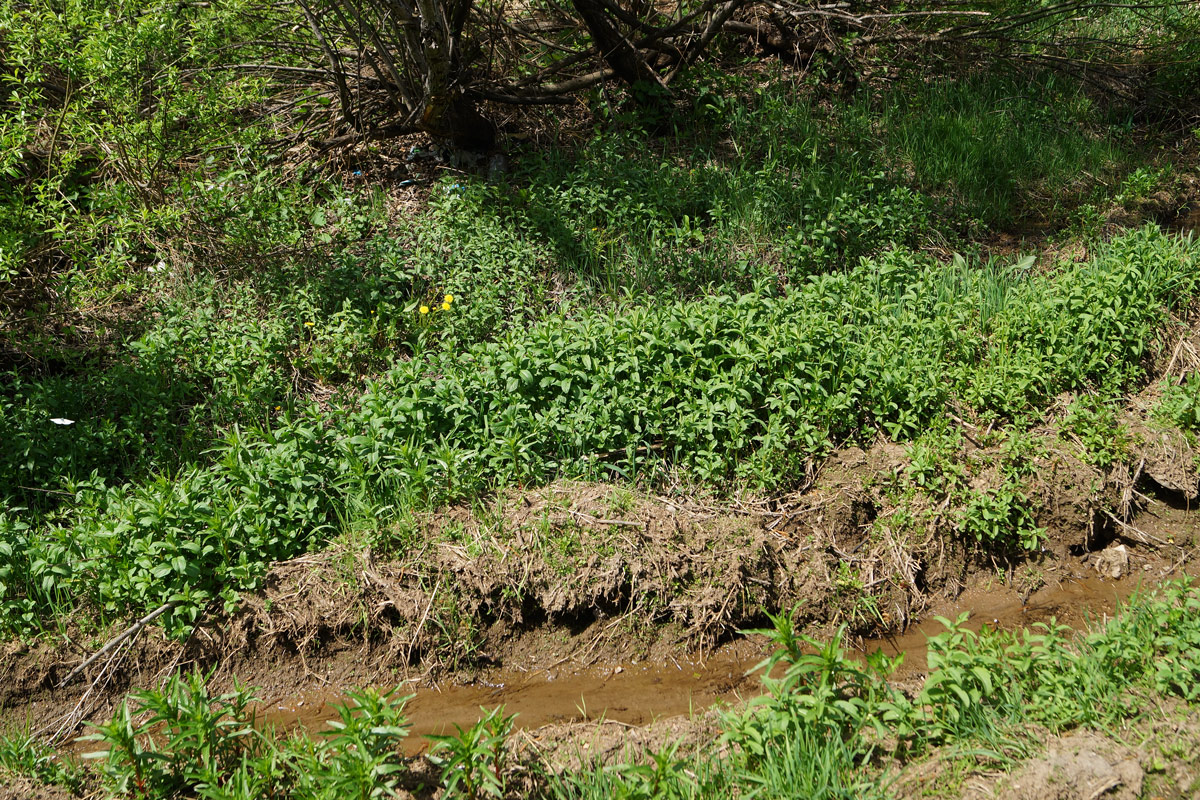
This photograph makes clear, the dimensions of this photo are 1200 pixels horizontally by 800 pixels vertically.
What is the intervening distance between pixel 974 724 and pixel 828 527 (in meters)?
1.47

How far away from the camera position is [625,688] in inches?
159

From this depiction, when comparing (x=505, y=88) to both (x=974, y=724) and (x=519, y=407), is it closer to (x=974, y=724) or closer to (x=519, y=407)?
(x=519, y=407)

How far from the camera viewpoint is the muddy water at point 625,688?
389 centimetres

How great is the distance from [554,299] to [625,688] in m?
2.75

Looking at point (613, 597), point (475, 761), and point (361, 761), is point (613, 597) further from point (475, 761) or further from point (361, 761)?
point (361, 761)

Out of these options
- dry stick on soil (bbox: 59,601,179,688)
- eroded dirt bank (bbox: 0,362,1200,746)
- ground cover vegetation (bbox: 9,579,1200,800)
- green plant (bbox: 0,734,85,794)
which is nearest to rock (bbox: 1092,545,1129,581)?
eroded dirt bank (bbox: 0,362,1200,746)

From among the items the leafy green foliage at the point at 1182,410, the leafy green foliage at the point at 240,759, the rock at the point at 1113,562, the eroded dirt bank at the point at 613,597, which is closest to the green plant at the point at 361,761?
the leafy green foliage at the point at 240,759

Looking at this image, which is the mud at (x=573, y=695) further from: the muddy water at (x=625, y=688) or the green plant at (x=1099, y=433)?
the green plant at (x=1099, y=433)

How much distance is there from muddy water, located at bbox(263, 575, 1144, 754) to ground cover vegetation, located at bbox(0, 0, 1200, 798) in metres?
0.30

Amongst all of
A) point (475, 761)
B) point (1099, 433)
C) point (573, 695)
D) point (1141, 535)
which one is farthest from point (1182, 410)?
point (475, 761)

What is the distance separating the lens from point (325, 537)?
4297 millimetres

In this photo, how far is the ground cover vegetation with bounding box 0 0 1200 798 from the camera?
335 cm

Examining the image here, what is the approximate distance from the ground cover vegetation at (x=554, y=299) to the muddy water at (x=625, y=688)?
299 millimetres

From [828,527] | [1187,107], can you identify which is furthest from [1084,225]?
[828,527]
